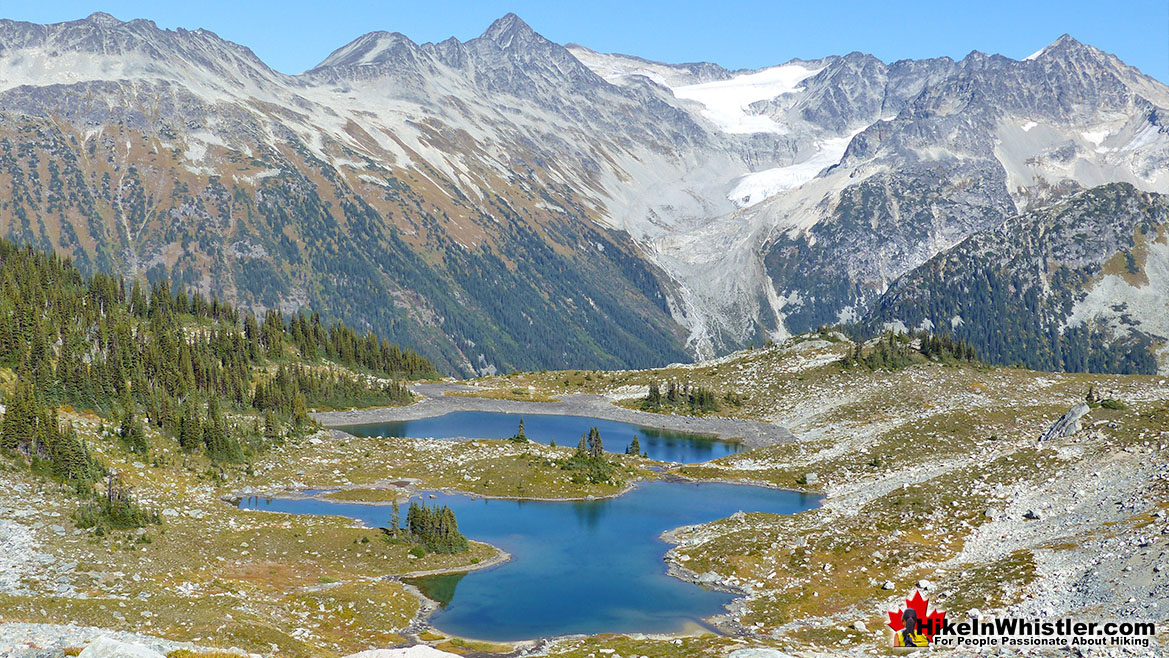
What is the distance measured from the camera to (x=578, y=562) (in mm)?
78500

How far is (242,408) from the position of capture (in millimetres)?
126375

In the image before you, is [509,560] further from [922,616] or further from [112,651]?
[112,651]

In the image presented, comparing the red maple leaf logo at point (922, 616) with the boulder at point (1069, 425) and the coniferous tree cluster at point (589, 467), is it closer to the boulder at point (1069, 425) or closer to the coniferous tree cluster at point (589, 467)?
the boulder at point (1069, 425)

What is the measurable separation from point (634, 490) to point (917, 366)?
2553 inches

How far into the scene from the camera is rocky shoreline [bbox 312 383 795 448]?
141 metres

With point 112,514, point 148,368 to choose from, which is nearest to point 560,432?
point 148,368

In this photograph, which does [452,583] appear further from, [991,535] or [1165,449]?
[1165,449]

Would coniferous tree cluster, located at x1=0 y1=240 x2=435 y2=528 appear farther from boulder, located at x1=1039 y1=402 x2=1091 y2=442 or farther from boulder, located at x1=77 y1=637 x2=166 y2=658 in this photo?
boulder, located at x1=1039 y1=402 x2=1091 y2=442

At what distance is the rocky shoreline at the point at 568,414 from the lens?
141m

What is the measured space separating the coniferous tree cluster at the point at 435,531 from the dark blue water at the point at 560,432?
54833 millimetres

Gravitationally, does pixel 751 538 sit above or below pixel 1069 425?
below

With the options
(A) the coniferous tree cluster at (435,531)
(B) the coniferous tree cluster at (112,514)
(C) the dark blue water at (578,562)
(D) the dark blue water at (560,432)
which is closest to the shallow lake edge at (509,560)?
(C) the dark blue water at (578,562)

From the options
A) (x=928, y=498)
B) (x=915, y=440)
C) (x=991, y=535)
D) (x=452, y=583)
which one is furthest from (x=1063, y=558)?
(x=915, y=440)

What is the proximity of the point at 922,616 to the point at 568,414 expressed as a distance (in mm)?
112169
